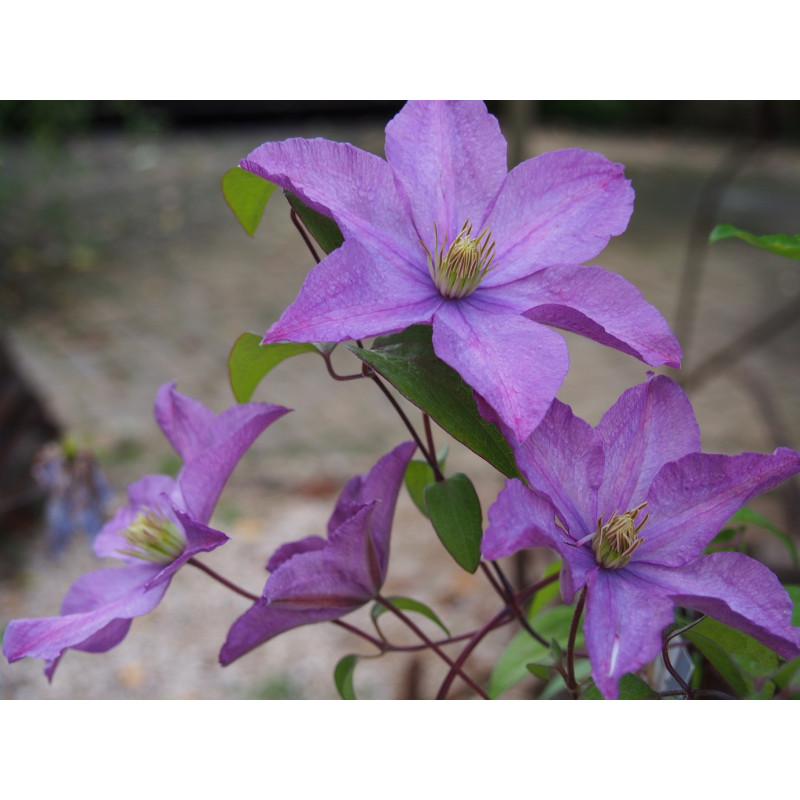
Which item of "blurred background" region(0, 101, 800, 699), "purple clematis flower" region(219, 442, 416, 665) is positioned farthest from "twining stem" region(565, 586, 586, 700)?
"blurred background" region(0, 101, 800, 699)

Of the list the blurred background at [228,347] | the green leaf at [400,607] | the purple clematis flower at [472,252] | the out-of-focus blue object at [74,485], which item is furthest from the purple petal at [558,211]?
the out-of-focus blue object at [74,485]

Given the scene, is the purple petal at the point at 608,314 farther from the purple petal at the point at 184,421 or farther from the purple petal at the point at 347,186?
the purple petal at the point at 184,421

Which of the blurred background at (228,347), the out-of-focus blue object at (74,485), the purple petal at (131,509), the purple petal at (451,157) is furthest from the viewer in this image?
the blurred background at (228,347)

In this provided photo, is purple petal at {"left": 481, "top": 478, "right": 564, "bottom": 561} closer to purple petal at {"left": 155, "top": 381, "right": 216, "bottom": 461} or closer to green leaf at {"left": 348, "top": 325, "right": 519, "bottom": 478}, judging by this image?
green leaf at {"left": 348, "top": 325, "right": 519, "bottom": 478}

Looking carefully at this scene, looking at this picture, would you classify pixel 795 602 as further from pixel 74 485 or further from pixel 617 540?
pixel 74 485

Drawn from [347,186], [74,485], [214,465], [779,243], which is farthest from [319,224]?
[74,485]

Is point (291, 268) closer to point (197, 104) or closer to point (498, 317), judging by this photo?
point (197, 104)
